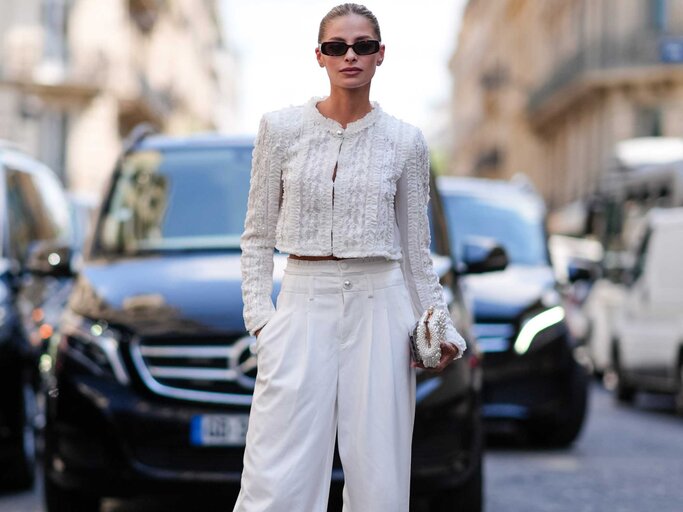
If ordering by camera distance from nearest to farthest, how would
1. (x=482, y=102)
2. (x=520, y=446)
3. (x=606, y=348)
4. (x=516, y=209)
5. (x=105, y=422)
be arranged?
(x=105, y=422) < (x=520, y=446) < (x=516, y=209) < (x=606, y=348) < (x=482, y=102)

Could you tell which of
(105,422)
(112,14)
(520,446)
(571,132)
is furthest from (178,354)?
(571,132)

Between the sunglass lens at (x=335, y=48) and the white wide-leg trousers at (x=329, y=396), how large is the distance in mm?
531

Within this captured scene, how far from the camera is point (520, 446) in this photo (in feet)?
35.0

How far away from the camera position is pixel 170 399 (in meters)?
5.89

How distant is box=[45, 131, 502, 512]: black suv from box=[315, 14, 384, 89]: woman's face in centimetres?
215

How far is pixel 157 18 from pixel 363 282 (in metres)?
47.0

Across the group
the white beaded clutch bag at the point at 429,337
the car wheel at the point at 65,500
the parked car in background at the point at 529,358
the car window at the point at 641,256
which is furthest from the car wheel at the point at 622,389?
the white beaded clutch bag at the point at 429,337

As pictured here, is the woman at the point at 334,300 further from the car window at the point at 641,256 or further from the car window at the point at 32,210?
the car window at the point at 641,256

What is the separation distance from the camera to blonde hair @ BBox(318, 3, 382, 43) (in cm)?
387

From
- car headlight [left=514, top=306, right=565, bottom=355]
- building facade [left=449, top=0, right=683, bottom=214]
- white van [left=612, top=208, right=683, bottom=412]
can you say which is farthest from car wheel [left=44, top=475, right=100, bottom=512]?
building facade [left=449, top=0, right=683, bottom=214]

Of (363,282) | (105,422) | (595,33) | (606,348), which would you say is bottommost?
(606,348)

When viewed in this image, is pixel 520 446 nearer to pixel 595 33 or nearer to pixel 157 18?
pixel 595 33

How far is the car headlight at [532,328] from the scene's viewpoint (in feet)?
33.5

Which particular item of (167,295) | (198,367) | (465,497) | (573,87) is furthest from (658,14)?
(198,367)
